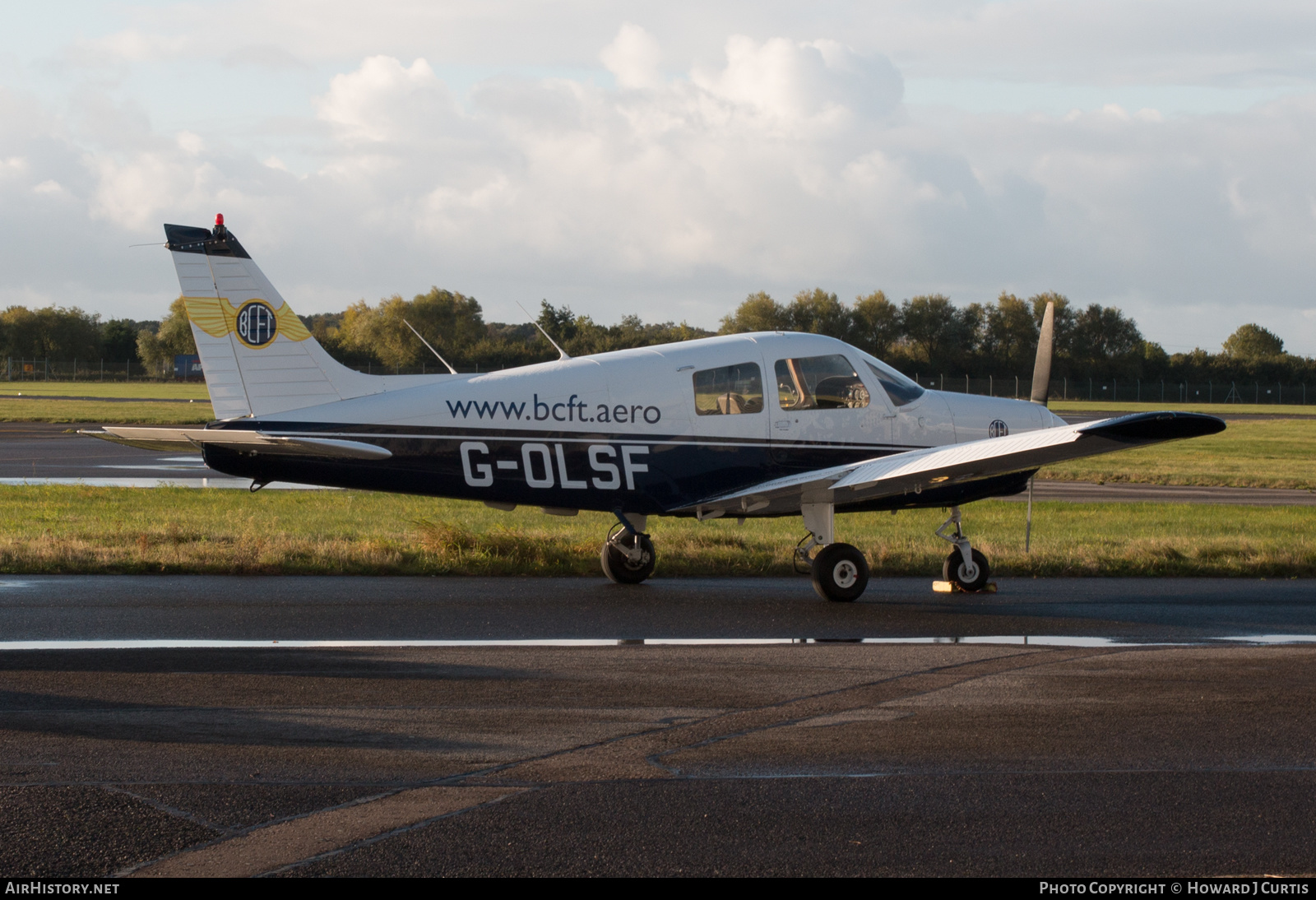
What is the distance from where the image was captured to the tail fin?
1147 centimetres

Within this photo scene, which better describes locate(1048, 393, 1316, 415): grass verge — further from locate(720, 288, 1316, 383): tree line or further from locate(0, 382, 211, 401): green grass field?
locate(0, 382, 211, 401): green grass field

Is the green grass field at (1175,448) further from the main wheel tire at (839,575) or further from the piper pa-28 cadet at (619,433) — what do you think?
the main wheel tire at (839,575)

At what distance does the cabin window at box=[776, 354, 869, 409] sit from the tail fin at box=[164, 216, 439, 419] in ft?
14.6

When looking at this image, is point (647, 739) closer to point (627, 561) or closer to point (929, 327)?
point (627, 561)

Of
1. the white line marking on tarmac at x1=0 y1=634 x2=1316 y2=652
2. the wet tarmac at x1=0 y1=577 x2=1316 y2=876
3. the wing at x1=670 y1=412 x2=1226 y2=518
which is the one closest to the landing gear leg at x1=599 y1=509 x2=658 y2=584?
the wing at x1=670 y1=412 x2=1226 y2=518

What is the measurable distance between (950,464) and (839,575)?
1.50 m

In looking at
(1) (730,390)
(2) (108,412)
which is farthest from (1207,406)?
(1) (730,390)

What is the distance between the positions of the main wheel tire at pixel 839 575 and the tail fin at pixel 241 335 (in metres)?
4.91

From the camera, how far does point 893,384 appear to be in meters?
13.1

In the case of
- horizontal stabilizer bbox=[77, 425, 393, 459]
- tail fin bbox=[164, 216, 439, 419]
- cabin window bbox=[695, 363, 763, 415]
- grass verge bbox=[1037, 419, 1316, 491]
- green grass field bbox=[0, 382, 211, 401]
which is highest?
green grass field bbox=[0, 382, 211, 401]

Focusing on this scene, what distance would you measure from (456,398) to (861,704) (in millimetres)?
5904

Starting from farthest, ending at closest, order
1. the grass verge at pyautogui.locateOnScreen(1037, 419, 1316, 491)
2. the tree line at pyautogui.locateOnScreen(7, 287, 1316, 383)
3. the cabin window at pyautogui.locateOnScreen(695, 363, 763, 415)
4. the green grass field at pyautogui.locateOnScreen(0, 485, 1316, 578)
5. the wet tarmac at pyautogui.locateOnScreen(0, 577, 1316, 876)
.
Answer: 1. the tree line at pyautogui.locateOnScreen(7, 287, 1316, 383)
2. the grass verge at pyautogui.locateOnScreen(1037, 419, 1316, 491)
3. the green grass field at pyautogui.locateOnScreen(0, 485, 1316, 578)
4. the cabin window at pyautogui.locateOnScreen(695, 363, 763, 415)
5. the wet tarmac at pyautogui.locateOnScreen(0, 577, 1316, 876)
